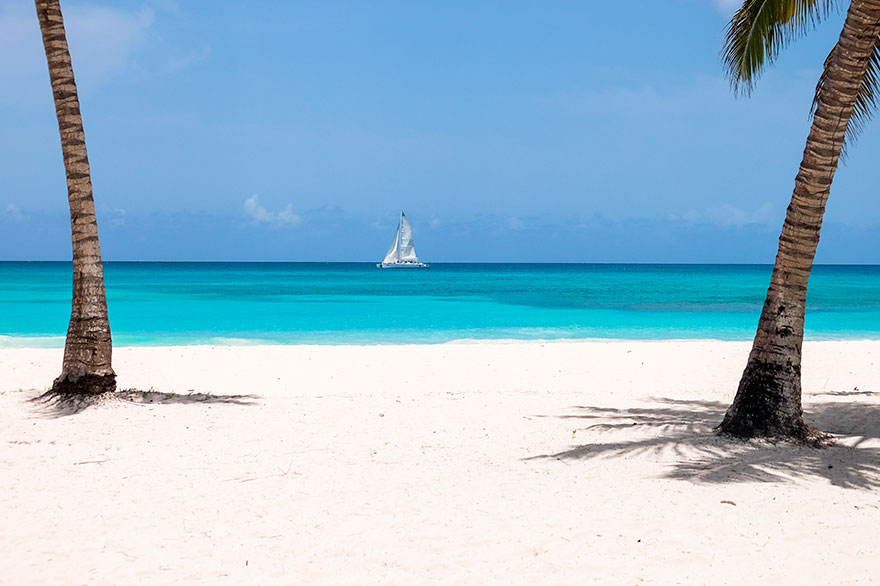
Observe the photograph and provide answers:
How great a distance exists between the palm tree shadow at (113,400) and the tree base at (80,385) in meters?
0.04

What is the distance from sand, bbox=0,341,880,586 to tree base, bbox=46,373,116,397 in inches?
10.8

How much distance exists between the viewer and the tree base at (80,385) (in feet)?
29.7

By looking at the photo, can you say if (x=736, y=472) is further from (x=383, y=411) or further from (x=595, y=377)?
(x=595, y=377)

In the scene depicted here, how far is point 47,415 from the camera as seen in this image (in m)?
8.53

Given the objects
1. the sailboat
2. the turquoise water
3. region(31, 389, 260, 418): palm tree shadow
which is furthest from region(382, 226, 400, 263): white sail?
region(31, 389, 260, 418): palm tree shadow

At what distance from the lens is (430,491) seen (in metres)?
5.91

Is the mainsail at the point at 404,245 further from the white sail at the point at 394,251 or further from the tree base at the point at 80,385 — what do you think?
the tree base at the point at 80,385

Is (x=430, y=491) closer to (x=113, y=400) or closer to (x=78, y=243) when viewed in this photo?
(x=113, y=400)

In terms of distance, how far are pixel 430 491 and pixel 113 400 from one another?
195 inches

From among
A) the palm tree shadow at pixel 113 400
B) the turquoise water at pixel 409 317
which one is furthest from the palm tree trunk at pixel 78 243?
the turquoise water at pixel 409 317

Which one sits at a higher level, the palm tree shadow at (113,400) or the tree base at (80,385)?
the tree base at (80,385)

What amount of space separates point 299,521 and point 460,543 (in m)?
1.17

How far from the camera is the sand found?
14.7 feet

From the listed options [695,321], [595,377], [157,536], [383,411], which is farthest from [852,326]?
[157,536]
